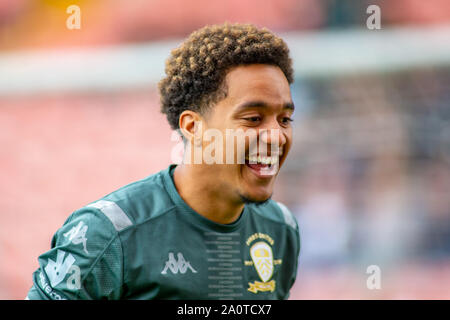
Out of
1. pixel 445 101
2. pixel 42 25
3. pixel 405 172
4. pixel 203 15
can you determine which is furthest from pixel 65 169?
pixel 445 101

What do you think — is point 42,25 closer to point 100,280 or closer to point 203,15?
point 203,15

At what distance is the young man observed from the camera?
2.09m

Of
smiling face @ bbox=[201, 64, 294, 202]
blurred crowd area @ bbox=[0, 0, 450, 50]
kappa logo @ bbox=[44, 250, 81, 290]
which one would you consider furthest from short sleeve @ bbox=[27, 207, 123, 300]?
blurred crowd area @ bbox=[0, 0, 450, 50]

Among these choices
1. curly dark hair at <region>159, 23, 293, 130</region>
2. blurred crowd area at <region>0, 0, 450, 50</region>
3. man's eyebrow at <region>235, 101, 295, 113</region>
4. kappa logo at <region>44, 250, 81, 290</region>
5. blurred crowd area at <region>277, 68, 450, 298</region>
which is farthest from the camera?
blurred crowd area at <region>0, 0, 450, 50</region>

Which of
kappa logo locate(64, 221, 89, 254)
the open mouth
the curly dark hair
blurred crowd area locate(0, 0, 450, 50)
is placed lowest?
kappa logo locate(64, 221, 89, 254)

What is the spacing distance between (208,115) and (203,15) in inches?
175

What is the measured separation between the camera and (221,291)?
231 cm

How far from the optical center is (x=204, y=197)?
2.34 metres

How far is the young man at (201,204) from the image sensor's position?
6.85ft

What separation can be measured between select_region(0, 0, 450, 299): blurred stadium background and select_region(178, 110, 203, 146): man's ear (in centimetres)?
353

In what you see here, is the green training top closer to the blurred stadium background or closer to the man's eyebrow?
the man's eyebrow

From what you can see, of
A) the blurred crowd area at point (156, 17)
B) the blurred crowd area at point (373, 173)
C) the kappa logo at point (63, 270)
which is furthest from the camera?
the blurred crowd area at point (156, 17)

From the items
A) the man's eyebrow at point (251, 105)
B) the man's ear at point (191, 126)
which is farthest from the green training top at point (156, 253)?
the man's eyebrow at point (251, 105)

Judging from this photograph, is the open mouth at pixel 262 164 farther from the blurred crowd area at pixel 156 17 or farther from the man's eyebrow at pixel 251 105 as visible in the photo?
the blurred crowd area at pixel 156 17
